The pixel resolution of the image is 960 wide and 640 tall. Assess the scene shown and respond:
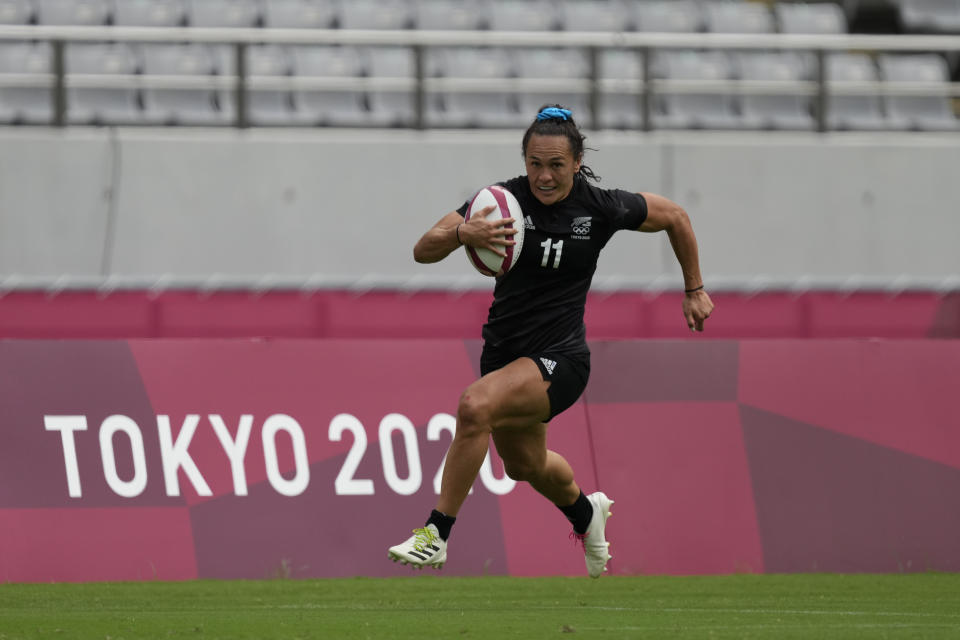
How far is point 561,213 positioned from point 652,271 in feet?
26.1

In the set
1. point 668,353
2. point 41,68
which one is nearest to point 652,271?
point 668,353

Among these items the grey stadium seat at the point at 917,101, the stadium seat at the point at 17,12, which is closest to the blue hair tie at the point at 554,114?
the grey stadium seat at the point at 917,101

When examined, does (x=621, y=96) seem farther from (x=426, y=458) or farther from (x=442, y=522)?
(x=442, y=522)

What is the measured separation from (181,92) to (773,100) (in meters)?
6.26

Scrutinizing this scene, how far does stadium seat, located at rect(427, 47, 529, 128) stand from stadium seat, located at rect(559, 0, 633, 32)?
124cm

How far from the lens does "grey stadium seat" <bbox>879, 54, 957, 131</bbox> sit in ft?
51.8

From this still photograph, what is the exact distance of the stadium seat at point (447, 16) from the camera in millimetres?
15945

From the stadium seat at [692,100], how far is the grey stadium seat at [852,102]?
1.10 m

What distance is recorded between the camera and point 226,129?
1436cm

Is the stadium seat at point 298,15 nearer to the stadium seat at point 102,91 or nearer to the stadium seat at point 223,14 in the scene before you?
the stadium seat at point 223,14

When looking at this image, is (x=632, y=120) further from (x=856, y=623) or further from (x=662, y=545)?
(x=856, y=623)

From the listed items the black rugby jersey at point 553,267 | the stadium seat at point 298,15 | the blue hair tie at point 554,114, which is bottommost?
the black rugby jersey at point 553,267

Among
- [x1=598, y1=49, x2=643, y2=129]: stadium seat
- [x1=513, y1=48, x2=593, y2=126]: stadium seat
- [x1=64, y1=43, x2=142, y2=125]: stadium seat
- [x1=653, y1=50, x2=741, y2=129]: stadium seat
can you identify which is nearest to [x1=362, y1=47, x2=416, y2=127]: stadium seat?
[x1=513, y1=48, x2=593, y2=126]: stadium seat

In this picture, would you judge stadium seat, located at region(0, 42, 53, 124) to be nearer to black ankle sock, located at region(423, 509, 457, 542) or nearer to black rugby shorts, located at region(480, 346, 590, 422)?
black rugby shorts, located at region(480, 346, 590, 422)
